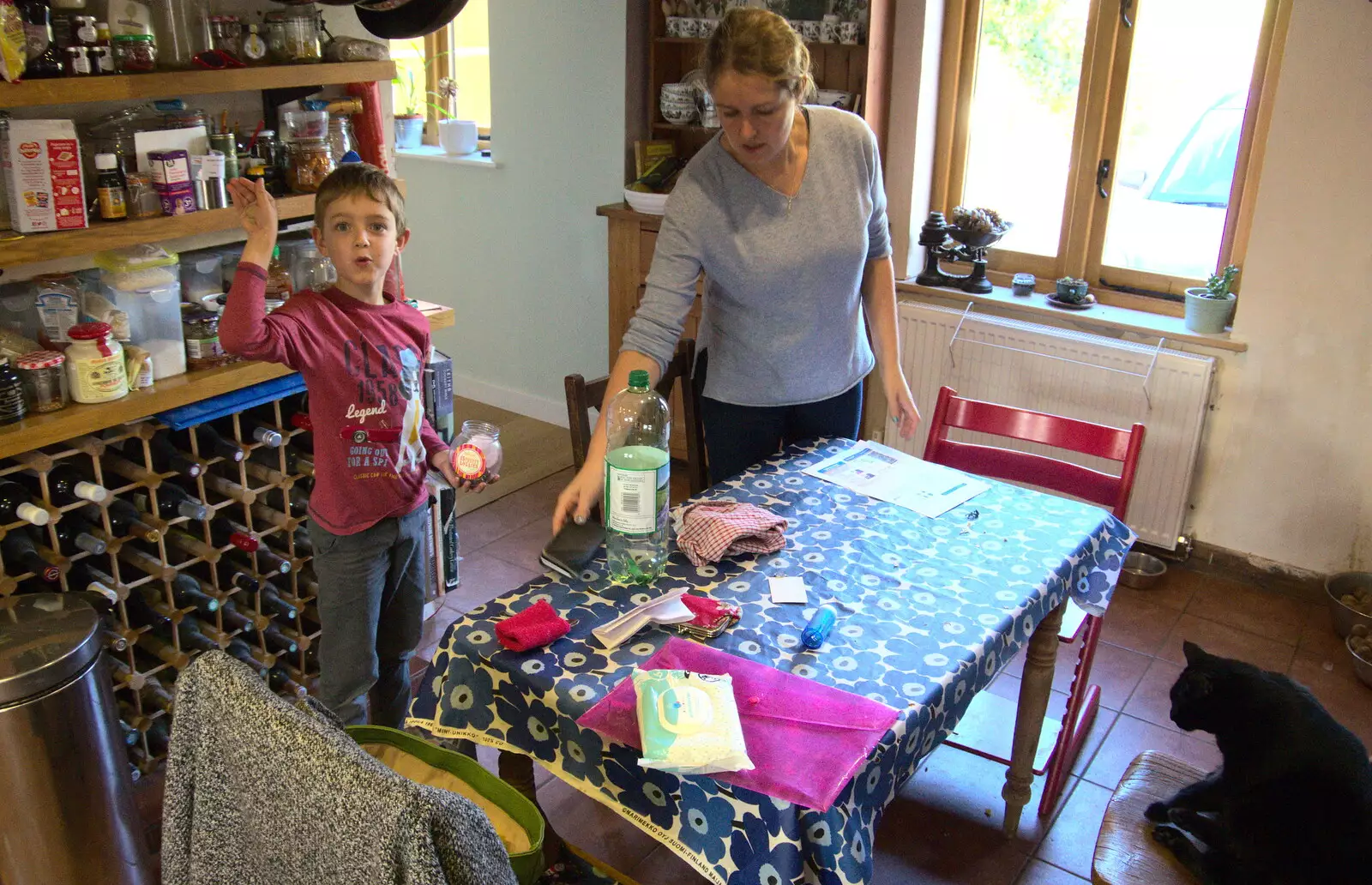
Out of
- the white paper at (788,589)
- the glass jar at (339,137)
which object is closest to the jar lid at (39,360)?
the glass jar at (339,137)

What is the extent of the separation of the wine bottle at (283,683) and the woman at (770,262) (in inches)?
44.2

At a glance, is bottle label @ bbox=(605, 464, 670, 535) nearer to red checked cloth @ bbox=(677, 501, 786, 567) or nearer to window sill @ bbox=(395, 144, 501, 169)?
red checked cloth @ bbox=(677, 501, 786, 567)

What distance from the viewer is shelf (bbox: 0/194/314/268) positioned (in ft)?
6.35

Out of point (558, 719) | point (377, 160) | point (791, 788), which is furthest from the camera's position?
point (377, 160)

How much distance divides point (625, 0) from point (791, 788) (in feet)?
10.5

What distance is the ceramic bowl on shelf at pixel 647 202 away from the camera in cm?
374

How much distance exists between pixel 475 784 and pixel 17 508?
1126mm

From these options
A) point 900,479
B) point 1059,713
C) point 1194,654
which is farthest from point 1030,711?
point 1059,713

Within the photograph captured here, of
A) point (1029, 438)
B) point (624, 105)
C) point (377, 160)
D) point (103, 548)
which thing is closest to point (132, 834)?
point (103, 548)

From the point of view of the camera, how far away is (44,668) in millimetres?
1838

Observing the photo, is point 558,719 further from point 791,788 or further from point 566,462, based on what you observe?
point 566,462

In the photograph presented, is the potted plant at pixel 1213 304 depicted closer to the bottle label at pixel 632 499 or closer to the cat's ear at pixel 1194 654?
the cat's ear at pixel 1194 654

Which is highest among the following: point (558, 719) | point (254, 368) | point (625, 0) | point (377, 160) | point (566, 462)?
point (625, 0)

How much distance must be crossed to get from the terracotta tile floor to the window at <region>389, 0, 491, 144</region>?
1.93m
